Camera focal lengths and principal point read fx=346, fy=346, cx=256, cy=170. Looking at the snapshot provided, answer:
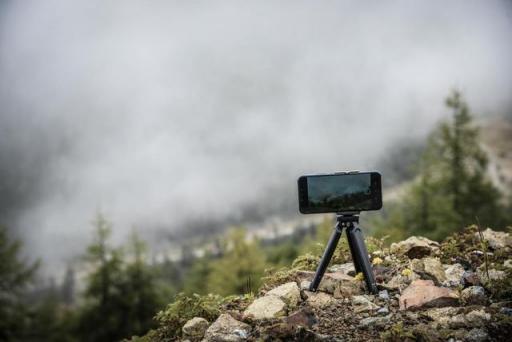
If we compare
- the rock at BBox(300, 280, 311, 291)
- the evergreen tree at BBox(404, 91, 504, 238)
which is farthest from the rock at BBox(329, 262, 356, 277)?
the evergreen tree at BBox(404, 91, 504, 238)

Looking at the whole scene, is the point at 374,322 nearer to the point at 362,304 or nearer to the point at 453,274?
the point at 362,304


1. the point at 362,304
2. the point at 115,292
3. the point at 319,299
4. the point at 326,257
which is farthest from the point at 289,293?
the point at 115,292

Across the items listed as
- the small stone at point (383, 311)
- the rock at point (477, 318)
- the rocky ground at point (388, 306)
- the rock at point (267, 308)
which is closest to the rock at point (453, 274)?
the rocky ground at point (388, 306)

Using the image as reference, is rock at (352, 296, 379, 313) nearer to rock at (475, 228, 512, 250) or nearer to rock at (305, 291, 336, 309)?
rock at (305, 291, 336, 309)

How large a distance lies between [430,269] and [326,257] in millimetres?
1715

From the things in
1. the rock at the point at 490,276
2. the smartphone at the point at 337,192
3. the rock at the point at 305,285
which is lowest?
the rock at the point at 305,285

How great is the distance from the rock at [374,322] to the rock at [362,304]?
0.24 metres

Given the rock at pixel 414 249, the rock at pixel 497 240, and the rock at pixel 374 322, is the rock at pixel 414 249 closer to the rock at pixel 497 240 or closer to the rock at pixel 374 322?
the rock at pixel 497 240

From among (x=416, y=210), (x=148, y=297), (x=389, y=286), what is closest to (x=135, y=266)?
(x=148, y=297)

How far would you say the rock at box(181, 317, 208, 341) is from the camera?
4362mm

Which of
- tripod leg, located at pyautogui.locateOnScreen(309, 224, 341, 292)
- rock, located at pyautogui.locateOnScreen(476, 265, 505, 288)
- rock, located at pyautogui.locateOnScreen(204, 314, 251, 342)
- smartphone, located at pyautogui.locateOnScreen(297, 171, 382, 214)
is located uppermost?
smartphone, located at pyautogui.locateOnScreen(297, 171, 382, 214)

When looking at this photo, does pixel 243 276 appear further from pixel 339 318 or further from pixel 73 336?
pixel 339 318

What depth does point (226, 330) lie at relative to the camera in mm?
4188

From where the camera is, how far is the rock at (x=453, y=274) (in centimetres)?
492
